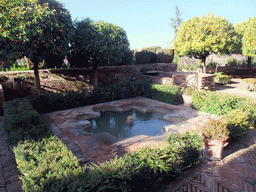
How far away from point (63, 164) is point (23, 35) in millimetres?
6874

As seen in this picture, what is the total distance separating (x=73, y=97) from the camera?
9.15m

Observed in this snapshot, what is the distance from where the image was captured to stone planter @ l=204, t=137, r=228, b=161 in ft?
14.2

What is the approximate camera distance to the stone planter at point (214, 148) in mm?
4337

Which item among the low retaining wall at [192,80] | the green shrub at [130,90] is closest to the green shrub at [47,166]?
the green shrub at [130,90]

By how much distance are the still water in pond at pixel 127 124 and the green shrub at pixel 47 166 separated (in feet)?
9.75

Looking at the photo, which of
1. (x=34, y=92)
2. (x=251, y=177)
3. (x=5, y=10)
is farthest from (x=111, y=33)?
(x=251, y=177)

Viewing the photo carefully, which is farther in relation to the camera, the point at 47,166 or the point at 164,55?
the point at 164,55

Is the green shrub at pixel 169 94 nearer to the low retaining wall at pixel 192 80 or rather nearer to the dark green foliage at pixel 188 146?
the low retaining wall at pixel 192 80

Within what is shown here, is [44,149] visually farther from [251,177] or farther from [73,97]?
[73,97]

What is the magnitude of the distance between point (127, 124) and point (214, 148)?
3.66 metres

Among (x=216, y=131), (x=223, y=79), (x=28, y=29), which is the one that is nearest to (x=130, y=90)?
(x=28, y=29)

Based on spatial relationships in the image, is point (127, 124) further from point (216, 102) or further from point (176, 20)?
point (176, 20)

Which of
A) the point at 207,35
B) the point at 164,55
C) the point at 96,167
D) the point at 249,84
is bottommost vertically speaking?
the point at 96,167

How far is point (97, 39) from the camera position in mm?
10023
